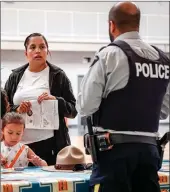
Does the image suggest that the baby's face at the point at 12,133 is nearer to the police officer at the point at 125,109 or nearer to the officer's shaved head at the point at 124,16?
the police officer at the point at 125,109

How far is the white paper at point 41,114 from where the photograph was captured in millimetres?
2359

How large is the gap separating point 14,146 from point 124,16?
3.22ft

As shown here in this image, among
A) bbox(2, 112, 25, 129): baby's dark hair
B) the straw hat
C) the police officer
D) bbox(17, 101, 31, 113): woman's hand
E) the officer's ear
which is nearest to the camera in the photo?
the police officer

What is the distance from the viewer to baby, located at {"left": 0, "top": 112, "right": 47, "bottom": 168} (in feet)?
7.27

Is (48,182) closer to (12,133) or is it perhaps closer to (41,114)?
(12,133)

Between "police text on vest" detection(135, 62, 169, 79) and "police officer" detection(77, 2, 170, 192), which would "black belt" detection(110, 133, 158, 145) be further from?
"police text on vest" detection(135, 62, 169, 79)

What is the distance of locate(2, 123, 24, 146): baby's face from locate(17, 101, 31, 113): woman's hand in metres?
0.11

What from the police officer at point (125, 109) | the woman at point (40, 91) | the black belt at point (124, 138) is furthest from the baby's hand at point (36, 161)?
the black belt at point (124, 138)

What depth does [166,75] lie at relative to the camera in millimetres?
1668

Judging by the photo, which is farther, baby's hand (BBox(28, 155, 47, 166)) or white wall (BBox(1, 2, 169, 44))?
white wall (BBox(1, 2, 169, 44))

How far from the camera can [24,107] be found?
92.5 inches

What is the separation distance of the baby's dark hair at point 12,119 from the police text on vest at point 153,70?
0.89m

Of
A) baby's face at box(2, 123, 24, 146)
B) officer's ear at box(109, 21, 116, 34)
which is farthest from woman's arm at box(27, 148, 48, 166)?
officer's ear at box(109, 21, 116, 34)

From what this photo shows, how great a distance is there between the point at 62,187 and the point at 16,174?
0.98 feet
